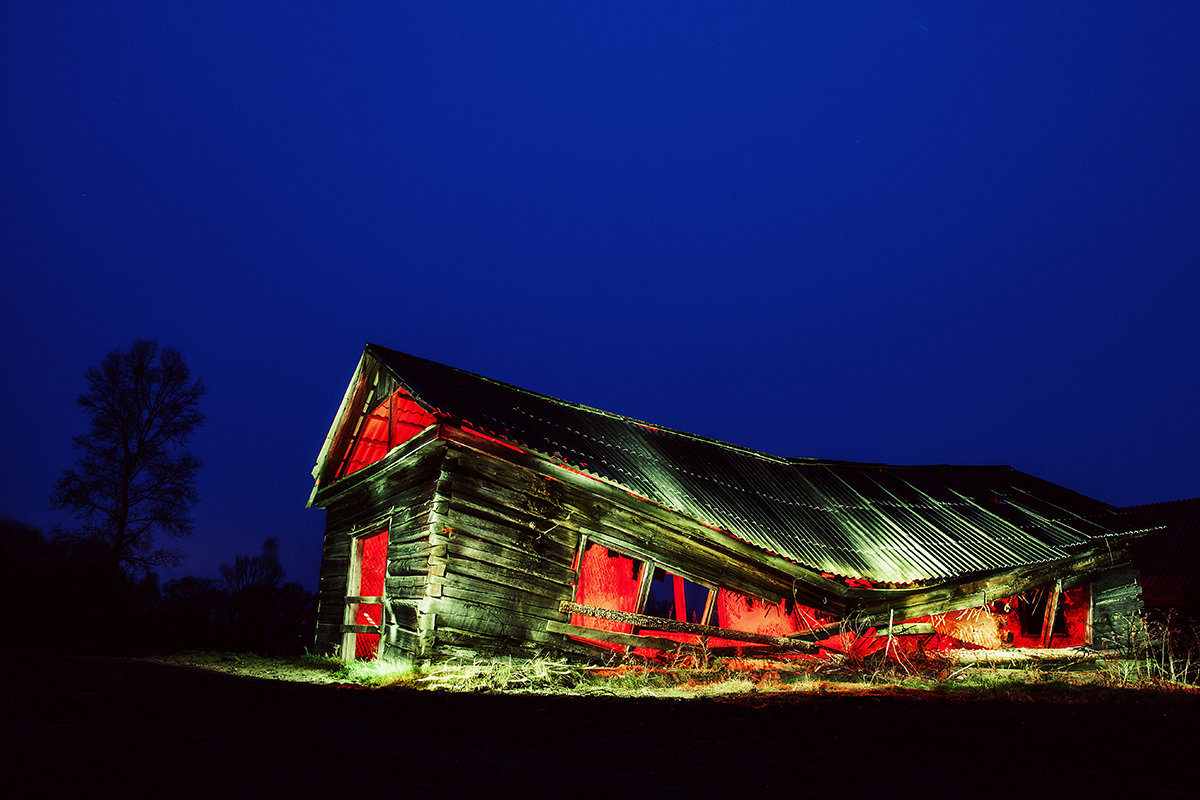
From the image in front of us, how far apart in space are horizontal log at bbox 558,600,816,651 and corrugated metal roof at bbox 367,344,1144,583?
5.10 ft

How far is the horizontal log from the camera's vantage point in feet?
34.5

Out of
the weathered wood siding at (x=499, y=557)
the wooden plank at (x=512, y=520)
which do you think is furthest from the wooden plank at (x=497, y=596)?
the wooden plank at (x=512, y=520)

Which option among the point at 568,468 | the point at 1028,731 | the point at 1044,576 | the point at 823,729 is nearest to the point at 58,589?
the point at 568,468

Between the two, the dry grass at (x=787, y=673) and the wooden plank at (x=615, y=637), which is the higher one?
the wooden plank at (x=615, y=637)

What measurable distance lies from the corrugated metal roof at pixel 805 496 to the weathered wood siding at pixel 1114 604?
0.97 metres

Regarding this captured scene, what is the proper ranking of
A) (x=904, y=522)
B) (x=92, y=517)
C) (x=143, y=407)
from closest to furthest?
(x=904, y=522), (x=92, y=517), (x=143, y=407)

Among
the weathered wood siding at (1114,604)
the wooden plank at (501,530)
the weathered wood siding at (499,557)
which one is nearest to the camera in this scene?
the weathered wood siding at (499,557)

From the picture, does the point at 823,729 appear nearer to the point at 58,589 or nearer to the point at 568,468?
the point at 568,468

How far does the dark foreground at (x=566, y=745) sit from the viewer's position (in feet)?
12.1

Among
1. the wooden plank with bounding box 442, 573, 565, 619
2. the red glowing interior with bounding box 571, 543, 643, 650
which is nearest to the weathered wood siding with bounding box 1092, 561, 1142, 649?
the red glowing interior with bounding box 571, 543, 643, 650

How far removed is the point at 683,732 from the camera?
17.7 ft

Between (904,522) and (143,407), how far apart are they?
836 inches

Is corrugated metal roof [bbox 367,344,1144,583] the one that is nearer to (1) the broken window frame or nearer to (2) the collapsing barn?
(2) the collapsing barn

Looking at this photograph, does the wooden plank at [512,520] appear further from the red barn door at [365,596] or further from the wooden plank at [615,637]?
the red barn door at [365,596]
